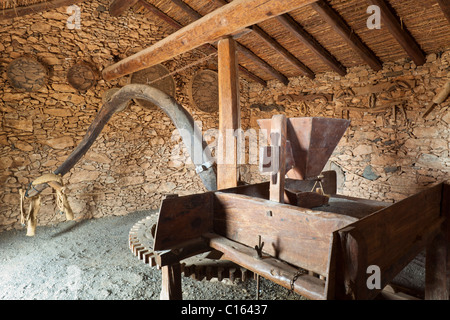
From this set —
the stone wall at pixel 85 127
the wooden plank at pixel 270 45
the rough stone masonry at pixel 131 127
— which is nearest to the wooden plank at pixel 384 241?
the rough stone masonry at pixel 131 127

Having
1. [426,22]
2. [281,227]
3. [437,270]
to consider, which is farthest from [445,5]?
[281,227]

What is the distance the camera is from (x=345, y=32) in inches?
164

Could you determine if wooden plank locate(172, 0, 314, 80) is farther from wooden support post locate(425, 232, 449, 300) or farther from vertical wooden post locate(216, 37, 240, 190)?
wooden support post locate(425, 232, 449, 300)

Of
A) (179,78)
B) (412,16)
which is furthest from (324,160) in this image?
(179,78)

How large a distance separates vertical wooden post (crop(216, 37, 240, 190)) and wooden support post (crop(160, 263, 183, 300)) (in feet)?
4.78

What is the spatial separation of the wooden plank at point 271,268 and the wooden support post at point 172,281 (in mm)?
310

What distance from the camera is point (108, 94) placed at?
18.2 ft

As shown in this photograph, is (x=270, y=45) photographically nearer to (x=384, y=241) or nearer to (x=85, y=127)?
(x=85, y=127)

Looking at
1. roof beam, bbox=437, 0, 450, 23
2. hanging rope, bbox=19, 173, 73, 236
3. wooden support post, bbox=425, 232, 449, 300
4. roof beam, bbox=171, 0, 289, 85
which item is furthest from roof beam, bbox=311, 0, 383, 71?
hanging rope, bbox=19, 173, 73, 236

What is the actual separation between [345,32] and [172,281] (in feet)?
14.8

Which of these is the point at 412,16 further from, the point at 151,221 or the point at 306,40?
the point at 151,221

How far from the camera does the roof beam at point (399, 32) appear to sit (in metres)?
3.56

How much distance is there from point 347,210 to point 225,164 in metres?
1.44

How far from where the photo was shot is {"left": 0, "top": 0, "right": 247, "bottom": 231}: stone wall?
4.81m
